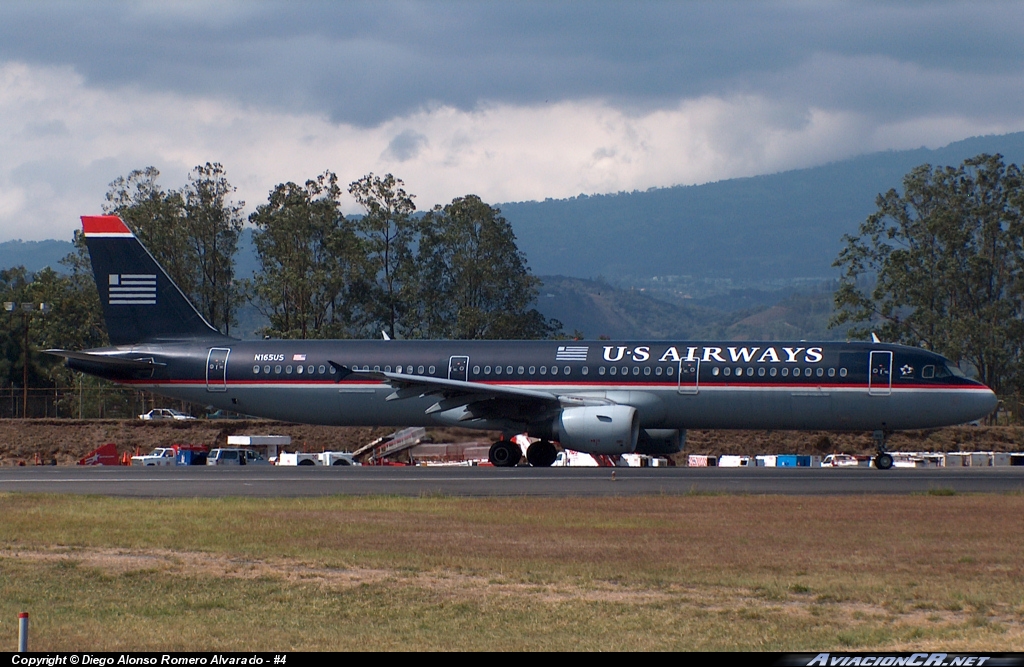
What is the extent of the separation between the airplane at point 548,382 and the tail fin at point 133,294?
68 mm

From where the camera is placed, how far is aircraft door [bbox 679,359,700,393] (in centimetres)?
3584

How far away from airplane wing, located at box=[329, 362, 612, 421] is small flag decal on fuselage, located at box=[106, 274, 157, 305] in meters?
8.93

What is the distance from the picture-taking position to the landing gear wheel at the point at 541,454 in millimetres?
38094

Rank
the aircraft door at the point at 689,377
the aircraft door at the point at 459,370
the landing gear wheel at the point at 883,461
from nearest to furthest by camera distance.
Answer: the aircraft door at the point at 689,377 < the landing gear wheel at the point at 883,461 < the aircraft door at the point at 459,370

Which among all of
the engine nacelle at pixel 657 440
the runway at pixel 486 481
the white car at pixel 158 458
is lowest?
the white car at pixel 158 458

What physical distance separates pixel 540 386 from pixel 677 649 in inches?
1075

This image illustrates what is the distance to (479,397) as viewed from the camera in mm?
35844

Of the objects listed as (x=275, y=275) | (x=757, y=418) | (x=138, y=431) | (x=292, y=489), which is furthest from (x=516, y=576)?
(x=275, y=275)

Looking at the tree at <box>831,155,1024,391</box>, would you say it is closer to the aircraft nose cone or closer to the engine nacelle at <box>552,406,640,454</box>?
the aircraft nose cone

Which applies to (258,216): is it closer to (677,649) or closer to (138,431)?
(138,431)

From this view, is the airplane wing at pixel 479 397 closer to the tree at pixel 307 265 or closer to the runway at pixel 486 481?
the runway at pixel 486 481

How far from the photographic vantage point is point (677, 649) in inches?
389

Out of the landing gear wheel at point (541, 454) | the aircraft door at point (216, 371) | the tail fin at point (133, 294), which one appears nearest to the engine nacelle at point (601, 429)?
the landing gear wheel at point (541, 454)

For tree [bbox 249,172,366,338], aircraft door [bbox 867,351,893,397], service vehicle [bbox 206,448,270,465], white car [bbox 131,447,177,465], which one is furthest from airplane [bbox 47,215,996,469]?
tree [bbox 249,172,366,338]
